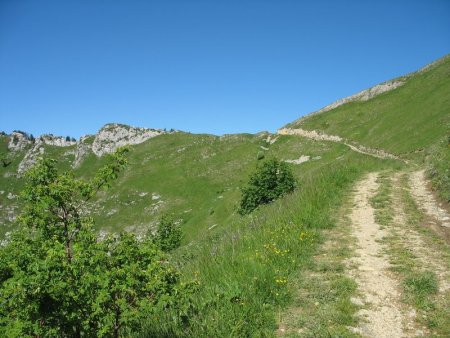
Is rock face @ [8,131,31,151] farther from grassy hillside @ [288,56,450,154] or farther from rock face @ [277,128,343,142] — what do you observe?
grassy hillside @ [288,56,450,154]

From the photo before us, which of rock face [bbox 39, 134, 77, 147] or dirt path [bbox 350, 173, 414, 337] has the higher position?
rock face [bbox 39, 134, 77, 147]

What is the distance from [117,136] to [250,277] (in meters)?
139

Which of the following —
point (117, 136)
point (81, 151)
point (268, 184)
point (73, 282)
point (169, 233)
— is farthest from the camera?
point (81, 151)

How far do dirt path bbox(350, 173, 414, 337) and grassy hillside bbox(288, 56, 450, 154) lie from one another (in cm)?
4386

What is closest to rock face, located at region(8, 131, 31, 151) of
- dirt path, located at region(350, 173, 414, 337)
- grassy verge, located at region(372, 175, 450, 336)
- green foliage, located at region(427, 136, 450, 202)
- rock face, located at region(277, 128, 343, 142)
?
rock face, located at region(277, 128, 343, 142)

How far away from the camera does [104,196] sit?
101m

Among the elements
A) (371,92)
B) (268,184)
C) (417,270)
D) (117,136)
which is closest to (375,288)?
(417,270)

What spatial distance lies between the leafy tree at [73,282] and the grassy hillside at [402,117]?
5232cm

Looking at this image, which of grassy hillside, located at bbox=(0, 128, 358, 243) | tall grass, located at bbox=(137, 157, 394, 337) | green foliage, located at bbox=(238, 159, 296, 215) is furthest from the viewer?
grassy hillside, located at bbox=(0, 128, 358, 243)

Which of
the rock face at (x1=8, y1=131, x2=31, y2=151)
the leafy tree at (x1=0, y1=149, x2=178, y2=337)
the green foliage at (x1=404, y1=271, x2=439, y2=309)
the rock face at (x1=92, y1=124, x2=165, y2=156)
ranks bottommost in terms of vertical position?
the green foliage at (x1=404, y1=271, x2=439, y2=309)

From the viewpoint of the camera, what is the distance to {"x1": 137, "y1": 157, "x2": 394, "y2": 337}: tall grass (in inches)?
286

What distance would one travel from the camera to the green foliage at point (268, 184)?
3582cm

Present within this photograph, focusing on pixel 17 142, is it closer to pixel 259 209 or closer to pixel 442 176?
pixel 259 209

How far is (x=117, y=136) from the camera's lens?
140 meters
